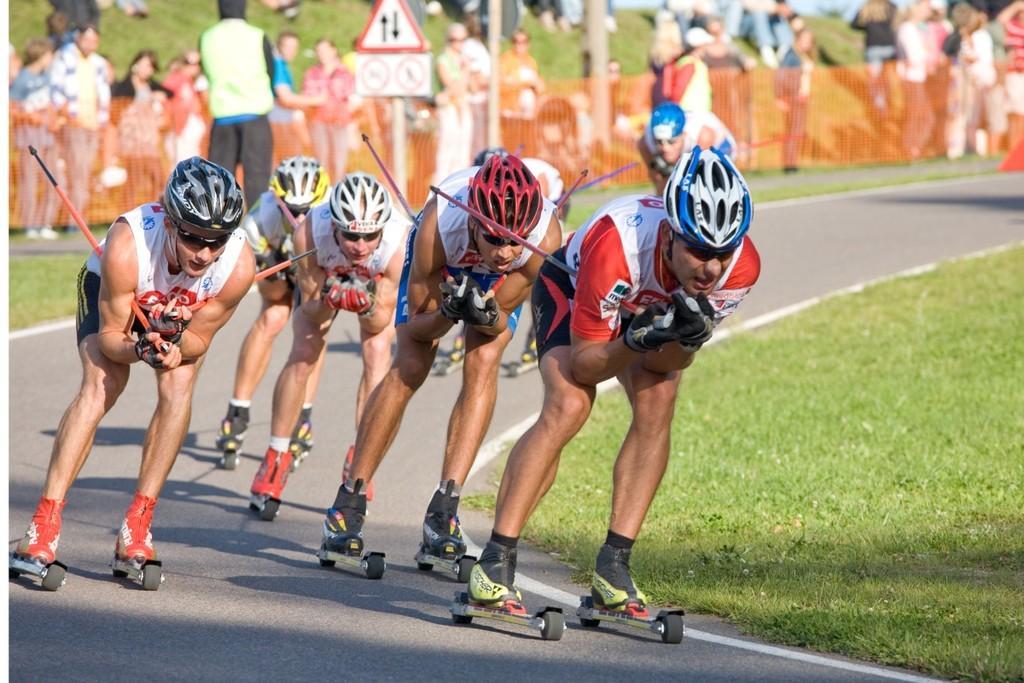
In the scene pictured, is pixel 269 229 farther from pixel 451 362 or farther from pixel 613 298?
pixel 613 298

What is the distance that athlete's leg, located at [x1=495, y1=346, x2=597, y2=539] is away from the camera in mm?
7609

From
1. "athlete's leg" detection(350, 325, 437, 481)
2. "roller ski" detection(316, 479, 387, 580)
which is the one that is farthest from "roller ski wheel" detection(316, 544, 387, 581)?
"athlete's leg" detection(350, 325, 437, 481)

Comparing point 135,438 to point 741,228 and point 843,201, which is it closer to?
point 741,228

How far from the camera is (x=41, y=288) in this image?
18.0 meters

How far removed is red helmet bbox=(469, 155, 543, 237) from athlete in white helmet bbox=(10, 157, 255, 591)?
109cm

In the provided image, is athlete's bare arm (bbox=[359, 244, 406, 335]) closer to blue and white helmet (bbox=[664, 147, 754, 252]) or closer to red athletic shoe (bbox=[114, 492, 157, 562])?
red athletic shoe (bbox=[114, 492, 157, 562])

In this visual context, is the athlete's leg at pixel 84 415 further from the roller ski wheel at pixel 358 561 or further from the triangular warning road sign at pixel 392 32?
the triangular warning road sign at pixel 392 32

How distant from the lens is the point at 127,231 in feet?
26.9

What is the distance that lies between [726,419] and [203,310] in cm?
549

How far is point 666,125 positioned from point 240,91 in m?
5.84

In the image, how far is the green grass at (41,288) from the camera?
55.1ft

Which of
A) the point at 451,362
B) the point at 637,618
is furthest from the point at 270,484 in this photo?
the point at 451,362

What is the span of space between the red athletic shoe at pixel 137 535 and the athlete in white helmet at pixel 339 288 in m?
1.63

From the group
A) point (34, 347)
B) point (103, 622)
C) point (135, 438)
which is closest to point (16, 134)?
point (34, 347)
